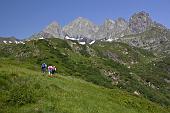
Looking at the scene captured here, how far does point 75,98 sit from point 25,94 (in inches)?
255

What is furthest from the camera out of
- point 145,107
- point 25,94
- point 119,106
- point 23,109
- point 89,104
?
point 145,107

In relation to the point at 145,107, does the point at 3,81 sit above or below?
above

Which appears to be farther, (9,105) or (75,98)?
(75,98)

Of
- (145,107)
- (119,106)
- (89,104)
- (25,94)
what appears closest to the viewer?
(25,94)

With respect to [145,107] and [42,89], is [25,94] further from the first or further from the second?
[145,107]

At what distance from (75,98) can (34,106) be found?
25.9 ft

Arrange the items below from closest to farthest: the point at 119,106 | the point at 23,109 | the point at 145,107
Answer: the point at 23,109, the point at 119,106, the point at 145,107

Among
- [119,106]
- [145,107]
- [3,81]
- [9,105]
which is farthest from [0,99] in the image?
[145,107]

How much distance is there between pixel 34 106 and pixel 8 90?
5929 mm

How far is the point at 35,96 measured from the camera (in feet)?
142

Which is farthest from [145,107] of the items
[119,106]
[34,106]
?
[34,106]

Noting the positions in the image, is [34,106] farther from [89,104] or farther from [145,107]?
[145,107]

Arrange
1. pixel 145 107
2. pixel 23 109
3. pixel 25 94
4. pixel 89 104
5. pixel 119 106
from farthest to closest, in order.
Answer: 1. pixel 145 107
2. pixel 119 106
3. pixel 89 104
4. pixel 25 94
5. pixel 23 109

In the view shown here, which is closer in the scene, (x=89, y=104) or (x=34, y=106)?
(x=34, y=106)
